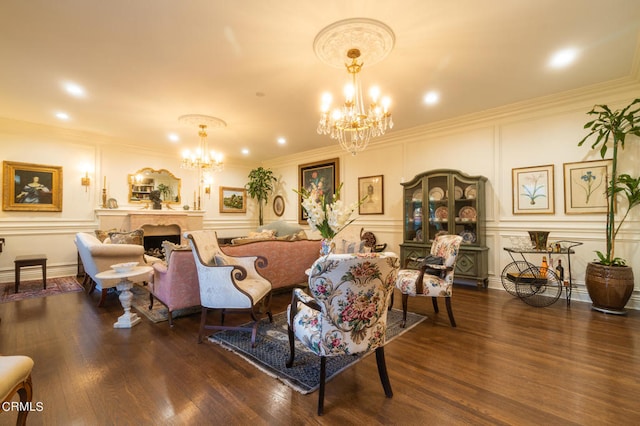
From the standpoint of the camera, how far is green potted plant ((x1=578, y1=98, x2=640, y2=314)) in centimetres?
328

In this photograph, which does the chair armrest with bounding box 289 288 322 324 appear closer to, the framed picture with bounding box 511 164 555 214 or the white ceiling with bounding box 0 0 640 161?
the white ceiling with bounding box 0 0 640 161

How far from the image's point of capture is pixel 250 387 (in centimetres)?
195

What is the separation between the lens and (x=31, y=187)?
5.16 meters

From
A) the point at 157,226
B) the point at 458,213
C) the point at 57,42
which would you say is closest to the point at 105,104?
the point at 57,42

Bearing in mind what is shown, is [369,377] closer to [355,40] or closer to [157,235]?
[355,40]

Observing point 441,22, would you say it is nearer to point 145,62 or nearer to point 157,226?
point 145,62

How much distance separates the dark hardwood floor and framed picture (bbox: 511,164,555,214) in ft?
5.44

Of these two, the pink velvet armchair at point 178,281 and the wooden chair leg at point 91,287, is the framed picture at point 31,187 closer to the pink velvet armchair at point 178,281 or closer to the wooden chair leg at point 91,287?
the wooden chair leg at point 91,287

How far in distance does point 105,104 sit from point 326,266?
4679mm

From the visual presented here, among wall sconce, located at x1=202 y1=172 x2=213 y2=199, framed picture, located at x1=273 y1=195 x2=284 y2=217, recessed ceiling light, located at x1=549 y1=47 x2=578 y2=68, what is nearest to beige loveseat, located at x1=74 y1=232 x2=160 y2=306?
wall sconce, located at x1=202 y1=172 x2=213 y2=199

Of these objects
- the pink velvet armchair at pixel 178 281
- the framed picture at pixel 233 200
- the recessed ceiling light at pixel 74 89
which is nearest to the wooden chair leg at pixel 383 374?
the pink velvet armchair at pixel 178 281

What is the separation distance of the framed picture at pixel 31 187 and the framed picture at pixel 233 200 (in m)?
3.40

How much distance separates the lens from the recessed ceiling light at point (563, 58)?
295cm

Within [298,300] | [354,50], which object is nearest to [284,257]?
[298,300]
